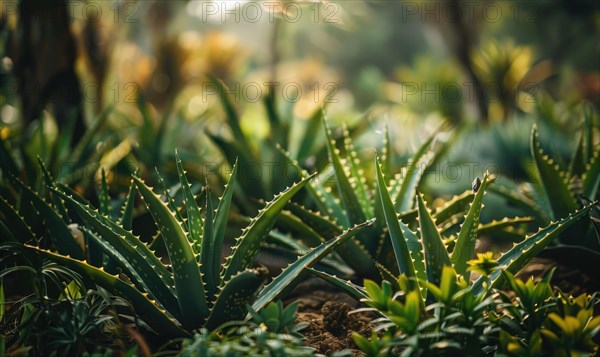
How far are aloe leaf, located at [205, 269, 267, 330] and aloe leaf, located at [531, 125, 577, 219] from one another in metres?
1.55

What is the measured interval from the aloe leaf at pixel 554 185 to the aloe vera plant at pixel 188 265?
1.18 m

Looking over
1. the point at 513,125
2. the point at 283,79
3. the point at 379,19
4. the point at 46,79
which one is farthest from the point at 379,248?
the point at 379,19

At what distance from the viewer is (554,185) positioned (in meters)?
2.82

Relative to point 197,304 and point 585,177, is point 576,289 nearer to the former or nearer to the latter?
point 585,177

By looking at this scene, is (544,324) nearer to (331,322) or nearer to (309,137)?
(331,322)

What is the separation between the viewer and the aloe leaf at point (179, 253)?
206 centimetres

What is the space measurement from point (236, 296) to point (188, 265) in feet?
0.65

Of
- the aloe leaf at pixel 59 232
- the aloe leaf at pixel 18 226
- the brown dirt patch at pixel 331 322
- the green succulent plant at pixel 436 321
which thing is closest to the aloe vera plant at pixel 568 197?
the green succulent plant at pixel 436 321

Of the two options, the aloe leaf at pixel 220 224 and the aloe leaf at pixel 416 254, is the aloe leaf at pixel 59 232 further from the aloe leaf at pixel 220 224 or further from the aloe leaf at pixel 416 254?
the aloe leaf at pixel 416 254

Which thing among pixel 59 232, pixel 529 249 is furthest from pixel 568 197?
pixel 59 232

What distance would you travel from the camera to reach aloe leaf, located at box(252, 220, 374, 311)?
6.79ft

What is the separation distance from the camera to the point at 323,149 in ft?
12.8

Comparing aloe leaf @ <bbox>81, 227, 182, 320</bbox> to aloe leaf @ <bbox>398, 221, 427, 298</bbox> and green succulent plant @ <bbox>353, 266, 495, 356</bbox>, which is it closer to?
green succulent plant @ <bbox>353, 266, 495, 356</bbox>

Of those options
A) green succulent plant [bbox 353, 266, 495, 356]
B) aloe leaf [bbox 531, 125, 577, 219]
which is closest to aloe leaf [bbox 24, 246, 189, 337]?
green succulent plant [bbox 353, 266, 495, 356]
